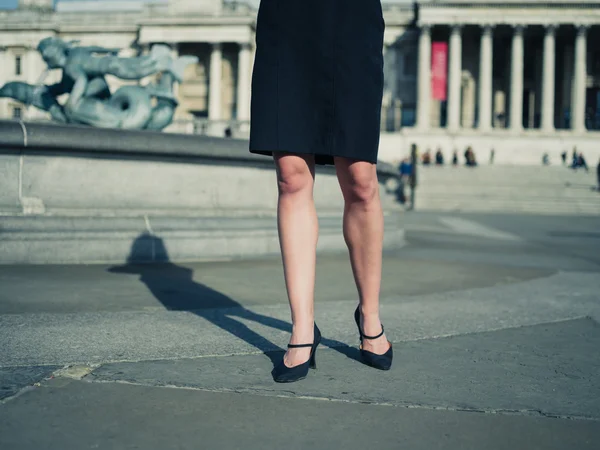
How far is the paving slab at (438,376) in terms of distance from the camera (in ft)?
7.57

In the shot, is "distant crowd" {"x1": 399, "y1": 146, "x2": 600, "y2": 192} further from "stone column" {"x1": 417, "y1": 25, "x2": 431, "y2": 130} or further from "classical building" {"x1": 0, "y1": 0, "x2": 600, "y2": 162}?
"stone column" {"x1": 417, "y1": 25, "x2": 431, "y2": 130}

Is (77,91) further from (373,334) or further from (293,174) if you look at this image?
(373,334)

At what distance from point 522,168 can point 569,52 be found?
22419 millimetres

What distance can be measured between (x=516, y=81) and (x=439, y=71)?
561 centimetres

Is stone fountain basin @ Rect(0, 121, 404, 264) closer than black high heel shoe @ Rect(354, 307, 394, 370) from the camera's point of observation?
No

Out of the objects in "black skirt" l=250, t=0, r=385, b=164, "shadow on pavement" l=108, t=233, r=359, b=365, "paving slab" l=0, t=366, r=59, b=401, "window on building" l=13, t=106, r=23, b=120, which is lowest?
"shadow on pavement" l=108, t=233, r=359, b=365

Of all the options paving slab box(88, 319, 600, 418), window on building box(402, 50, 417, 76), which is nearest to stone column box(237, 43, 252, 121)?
window on building box(402, 50, 417, 76)

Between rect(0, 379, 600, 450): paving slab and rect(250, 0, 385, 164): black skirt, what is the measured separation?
106cm

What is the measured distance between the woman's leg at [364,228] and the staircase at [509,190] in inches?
943

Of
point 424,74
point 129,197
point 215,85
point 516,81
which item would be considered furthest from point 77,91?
point 215,85

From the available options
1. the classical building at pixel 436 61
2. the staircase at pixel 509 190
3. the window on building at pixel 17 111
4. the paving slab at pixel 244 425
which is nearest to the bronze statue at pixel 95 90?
the paving slab at pixel 244 425

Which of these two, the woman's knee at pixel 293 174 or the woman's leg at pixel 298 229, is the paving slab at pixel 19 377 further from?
the woman's knee at pixel 293 174

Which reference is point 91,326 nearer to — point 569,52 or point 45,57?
point 45,57

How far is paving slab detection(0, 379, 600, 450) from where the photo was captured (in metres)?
1.87
